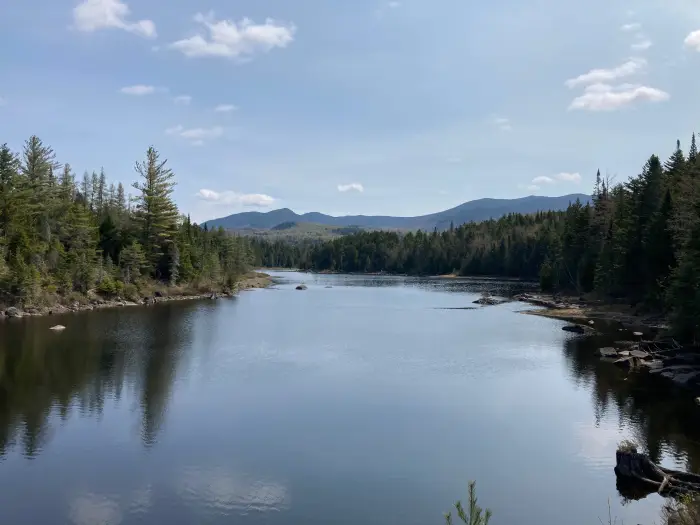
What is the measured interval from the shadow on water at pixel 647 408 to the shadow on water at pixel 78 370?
2009 centimetres

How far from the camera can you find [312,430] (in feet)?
81.8

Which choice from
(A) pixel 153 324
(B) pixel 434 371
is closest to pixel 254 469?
(B) pixel 434 371

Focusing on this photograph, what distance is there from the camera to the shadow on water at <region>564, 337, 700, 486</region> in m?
23.0

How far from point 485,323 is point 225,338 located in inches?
1096

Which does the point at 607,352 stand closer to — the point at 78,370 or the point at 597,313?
the point at 597,313

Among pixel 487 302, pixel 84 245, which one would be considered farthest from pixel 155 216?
pixel 487 302

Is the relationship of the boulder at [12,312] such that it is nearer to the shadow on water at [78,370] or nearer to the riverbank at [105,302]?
the riverbank at [105,302]

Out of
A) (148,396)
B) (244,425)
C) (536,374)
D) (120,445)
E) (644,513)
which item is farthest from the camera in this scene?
(536,374)

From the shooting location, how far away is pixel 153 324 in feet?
188

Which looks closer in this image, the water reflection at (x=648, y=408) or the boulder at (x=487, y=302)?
the water reflection at (x=648, y=408)

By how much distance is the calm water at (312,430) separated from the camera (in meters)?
18.0

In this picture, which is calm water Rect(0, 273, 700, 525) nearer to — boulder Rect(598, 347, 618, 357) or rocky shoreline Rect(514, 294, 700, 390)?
boulder Rect(598, 347, 618, 357)

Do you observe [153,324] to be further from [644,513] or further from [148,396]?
[644,513]

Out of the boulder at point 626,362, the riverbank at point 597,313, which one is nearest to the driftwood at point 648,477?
the boulder at point 626,362
